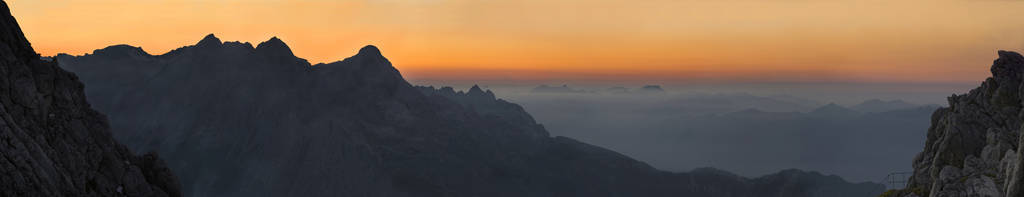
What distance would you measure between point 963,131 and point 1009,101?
4.53 m

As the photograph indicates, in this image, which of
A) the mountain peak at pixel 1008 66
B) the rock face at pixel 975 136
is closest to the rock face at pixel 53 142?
the rock face at pixel 975 136

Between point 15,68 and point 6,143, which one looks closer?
point 6,143

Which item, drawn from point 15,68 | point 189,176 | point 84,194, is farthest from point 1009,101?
point 189,176

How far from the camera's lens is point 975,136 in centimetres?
5234

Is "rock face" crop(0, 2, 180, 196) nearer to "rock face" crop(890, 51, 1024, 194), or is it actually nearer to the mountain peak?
"rock face" crop(890, 51, 1024, 194)

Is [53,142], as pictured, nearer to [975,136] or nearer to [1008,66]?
[975,136]

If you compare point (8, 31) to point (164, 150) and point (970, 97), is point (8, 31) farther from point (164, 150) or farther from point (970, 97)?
point (164, 150)

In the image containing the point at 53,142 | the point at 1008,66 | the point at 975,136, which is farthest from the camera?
the point at 1008,66

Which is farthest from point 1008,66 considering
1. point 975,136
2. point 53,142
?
point 53,142

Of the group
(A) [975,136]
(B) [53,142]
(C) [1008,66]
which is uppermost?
(C) [1008,66]

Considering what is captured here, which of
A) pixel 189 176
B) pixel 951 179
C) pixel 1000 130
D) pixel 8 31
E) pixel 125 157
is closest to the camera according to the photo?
pixel 951 179

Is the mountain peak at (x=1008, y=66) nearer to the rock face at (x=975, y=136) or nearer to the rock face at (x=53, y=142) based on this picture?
the rock face at (x=975, y=136)

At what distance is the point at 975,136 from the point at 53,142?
267ft

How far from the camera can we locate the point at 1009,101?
172 feet
